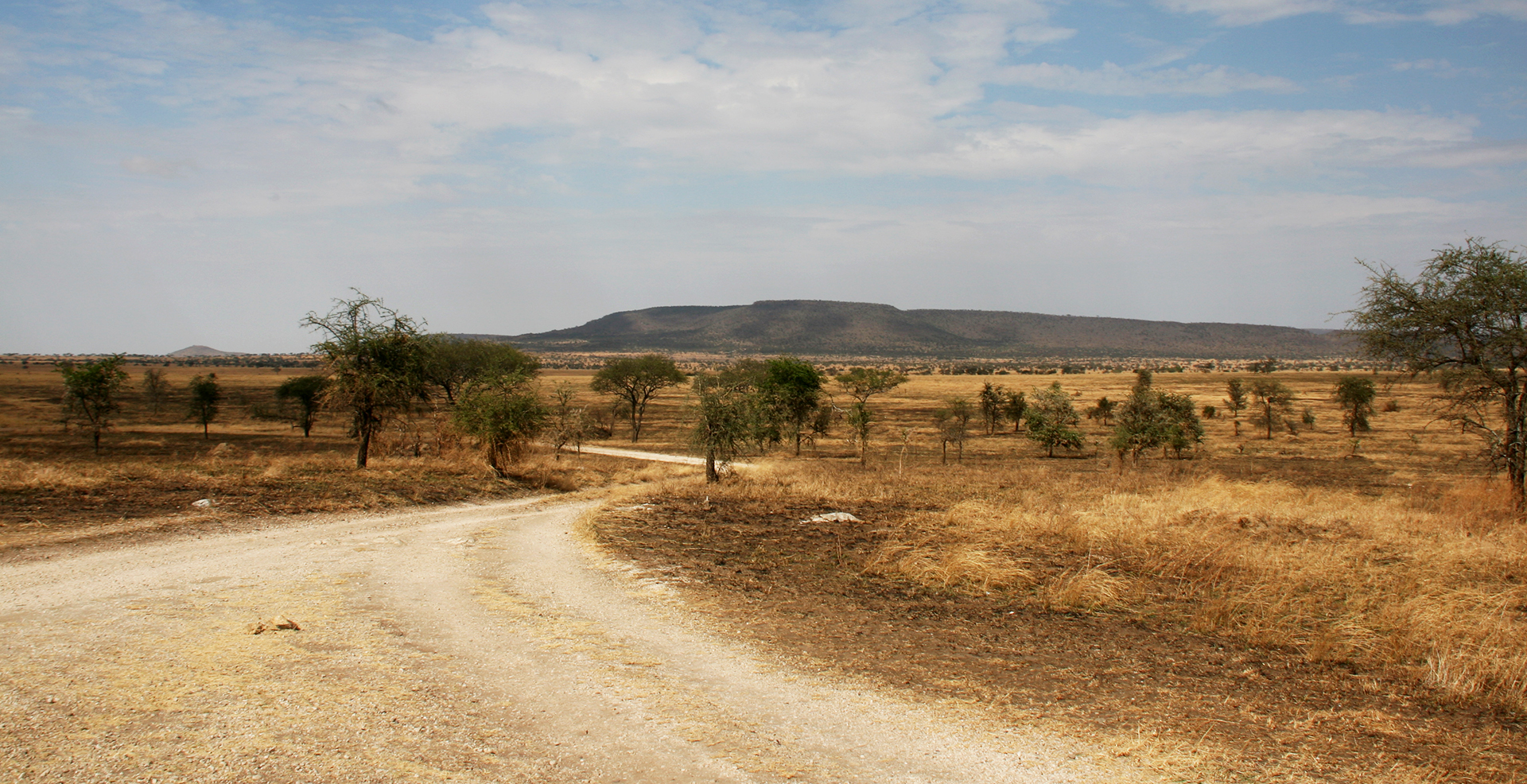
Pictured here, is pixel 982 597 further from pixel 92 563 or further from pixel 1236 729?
pixel 92 563

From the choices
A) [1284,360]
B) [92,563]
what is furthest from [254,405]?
[1284,360]

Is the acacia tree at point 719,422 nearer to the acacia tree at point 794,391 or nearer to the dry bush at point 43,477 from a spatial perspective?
the dry bush at point 43,477

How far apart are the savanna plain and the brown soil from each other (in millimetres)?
36

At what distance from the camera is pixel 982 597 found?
1120 centimetres

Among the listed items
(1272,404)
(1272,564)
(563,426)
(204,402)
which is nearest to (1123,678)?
(1272,564)

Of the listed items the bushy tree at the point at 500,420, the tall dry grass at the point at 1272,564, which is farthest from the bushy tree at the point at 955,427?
the bushy tree at the point at 500,420

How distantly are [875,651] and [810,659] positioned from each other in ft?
2.76

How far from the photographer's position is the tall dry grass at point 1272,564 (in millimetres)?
8336

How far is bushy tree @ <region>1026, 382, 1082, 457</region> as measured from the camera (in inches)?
1711

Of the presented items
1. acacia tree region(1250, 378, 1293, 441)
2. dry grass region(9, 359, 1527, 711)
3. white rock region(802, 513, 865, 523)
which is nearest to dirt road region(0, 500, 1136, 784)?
dry grass region(9, 359, 1527, 711)

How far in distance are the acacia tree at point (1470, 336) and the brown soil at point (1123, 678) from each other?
1363cm

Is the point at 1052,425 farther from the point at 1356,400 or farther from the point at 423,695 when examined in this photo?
the point at 423,695

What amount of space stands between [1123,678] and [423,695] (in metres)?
6.90

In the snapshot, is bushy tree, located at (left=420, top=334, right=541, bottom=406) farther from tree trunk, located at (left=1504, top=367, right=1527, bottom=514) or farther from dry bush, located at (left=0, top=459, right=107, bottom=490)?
tree trunk, located at (left=1504, top=367, right=1527, bottom=514)
